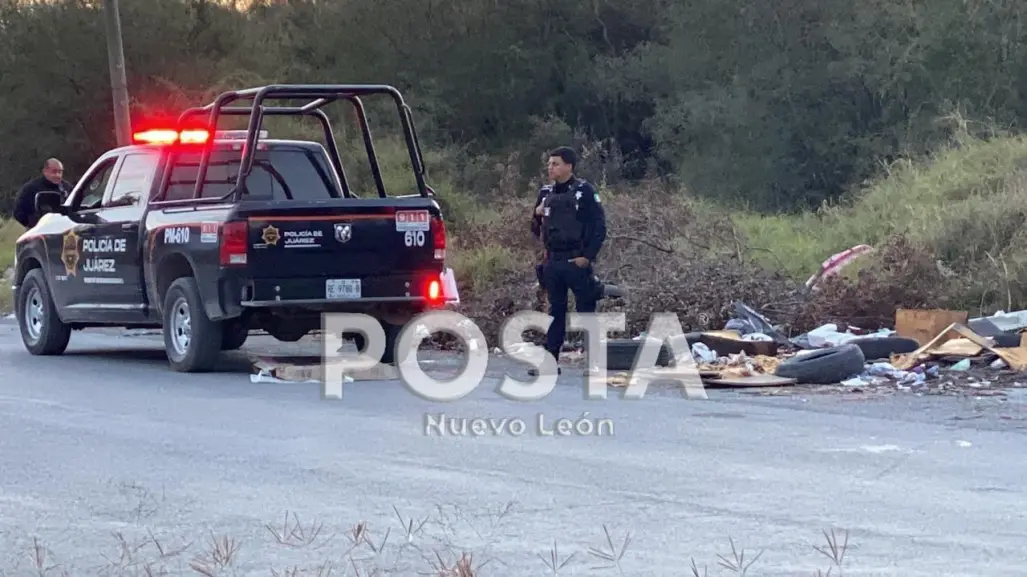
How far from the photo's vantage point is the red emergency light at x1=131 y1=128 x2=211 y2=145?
44.3ft

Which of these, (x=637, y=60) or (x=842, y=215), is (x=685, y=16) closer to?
(x=637, y=60)

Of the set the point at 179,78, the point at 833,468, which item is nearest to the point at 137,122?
the point at 179,78

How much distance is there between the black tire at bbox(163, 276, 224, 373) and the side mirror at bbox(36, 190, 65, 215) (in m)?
1.72

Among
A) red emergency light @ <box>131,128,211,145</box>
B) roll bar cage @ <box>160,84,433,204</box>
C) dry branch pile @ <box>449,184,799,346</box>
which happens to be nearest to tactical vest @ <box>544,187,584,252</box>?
roll bar cage @ <box>160,84,433,204</box>

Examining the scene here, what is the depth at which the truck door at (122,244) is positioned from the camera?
13539mm

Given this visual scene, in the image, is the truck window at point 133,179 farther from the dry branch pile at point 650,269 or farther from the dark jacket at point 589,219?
the dark jacket at point 589,219

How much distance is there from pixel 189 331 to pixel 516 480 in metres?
5.59

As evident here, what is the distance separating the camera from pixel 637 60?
3541 centimetres

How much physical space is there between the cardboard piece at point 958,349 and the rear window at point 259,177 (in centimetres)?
498

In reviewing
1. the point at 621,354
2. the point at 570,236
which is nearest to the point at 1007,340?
the point at 621,354

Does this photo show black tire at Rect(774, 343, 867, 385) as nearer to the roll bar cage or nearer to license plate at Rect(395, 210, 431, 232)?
license plate at Rect(395, 210, 431, 232)

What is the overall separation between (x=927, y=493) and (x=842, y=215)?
540 inches

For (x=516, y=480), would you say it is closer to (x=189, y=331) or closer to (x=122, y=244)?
(x=189, y=331)

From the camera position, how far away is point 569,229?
1200 centimetres
